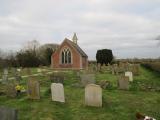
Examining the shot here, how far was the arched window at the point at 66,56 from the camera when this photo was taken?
53.3 m

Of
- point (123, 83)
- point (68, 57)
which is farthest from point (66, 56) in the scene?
point (123, 83)

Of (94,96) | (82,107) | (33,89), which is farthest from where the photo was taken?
(33,89)

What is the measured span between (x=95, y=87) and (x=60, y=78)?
938cm

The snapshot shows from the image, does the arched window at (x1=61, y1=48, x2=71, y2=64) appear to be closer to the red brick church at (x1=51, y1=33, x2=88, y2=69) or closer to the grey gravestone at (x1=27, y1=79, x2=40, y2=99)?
the red brick church at (x1=51, y1=33, x2=88, y2=69)

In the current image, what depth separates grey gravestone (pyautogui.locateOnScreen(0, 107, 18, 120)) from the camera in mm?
10281

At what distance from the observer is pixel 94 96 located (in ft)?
48.2

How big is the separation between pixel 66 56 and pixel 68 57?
0.38 metres

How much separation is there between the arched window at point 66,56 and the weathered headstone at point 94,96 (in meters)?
38.6

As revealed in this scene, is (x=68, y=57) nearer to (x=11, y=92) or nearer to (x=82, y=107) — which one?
(x=11, y=92)

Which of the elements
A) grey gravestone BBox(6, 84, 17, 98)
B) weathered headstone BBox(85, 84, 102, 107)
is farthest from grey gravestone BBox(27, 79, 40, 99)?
weathered headstone BBox(85, 84, 102, 107)

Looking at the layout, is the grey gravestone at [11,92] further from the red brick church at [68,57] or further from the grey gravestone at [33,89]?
the red brick church at [68,57]

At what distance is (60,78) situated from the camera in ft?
78.2

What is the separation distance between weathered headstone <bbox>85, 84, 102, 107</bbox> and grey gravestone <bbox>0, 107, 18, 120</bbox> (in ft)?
16.6

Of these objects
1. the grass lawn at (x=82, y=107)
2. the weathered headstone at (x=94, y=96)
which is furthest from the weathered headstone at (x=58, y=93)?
the weathered headstone at (x=94, y=96)
